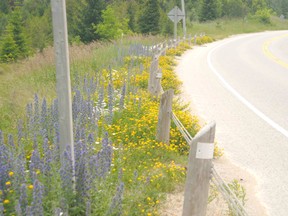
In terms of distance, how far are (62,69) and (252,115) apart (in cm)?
624

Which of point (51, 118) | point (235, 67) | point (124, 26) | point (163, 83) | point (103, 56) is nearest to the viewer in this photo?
point (51, 118)

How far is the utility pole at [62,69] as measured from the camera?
11.6ft

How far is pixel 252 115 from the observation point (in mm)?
8938

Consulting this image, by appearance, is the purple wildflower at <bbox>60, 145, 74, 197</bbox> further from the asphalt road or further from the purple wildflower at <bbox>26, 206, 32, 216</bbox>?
the asphalt road

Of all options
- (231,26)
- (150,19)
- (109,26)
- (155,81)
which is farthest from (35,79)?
(231,26)

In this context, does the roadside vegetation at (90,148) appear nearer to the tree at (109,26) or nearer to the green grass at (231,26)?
the tree at (109,26)

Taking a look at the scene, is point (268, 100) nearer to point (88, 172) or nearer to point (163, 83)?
point (163, 83)

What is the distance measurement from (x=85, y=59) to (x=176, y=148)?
8155 mm

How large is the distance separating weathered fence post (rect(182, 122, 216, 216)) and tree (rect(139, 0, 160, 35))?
38291 millimetres

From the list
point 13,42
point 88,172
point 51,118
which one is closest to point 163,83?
point 51,118

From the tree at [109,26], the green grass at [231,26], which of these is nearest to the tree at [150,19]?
the tree at [109,26]

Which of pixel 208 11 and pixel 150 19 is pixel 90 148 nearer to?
pixel 150 19

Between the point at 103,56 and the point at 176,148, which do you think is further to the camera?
the point at 103,56

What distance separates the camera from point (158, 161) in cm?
549
